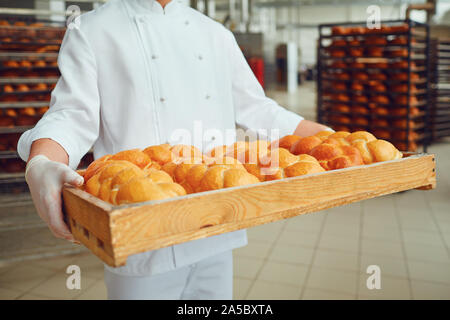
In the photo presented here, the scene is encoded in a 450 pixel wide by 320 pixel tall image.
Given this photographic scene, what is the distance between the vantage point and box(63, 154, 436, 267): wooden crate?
0.66 meters

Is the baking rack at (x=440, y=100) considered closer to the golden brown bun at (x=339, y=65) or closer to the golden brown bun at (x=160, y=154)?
the golden brown bun at (x=339, y=65)

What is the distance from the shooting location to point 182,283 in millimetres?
1342

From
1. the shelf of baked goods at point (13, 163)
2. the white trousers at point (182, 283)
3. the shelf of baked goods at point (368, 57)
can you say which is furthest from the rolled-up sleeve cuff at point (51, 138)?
the shelf of baked goods at point (368, 57)

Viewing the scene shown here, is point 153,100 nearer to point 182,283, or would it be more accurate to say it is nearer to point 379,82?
point 182,283

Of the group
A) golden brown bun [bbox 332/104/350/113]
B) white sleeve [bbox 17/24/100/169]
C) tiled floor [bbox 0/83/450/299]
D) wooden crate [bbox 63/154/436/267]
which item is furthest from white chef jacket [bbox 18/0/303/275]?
golden brown bun [bbox 332/104/350/113]

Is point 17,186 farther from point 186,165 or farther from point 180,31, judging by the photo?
point 186,165

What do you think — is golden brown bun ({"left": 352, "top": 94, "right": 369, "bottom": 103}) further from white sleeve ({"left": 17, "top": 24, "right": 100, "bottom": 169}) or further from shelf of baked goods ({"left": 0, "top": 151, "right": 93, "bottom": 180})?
white sleeve ({"left": 17, "top": 24, "right": 100, "bottom": 169})

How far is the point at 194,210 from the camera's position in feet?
2.36

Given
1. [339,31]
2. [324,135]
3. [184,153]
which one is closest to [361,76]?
[339,31]

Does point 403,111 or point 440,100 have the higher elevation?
point 403,111

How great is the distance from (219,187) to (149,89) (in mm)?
695

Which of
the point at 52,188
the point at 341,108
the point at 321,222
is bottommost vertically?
the point at 321,222
